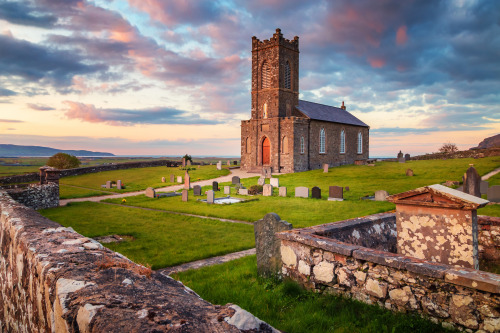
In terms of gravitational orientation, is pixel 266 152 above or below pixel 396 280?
above

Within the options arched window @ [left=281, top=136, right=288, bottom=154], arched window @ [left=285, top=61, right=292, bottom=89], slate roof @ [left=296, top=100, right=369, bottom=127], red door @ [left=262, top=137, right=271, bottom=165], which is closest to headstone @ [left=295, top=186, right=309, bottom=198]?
arched window @ [left=281, top=136, right=288, bottom=154]

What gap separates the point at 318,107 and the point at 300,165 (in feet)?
43.4

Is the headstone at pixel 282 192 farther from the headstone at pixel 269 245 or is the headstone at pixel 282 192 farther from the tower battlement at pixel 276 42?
the tower battlement at pixel 276 42

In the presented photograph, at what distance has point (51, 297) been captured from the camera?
2.31 m

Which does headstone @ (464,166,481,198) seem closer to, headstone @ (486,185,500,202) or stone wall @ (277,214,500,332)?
headstone @ (486,185,500,202)

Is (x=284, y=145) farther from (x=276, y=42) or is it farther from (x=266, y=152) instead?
(x=276, y=42)

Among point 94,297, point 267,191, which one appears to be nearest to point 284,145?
point 267,191

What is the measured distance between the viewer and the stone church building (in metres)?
37.8

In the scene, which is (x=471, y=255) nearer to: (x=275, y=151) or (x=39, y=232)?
(x=39, y=232)

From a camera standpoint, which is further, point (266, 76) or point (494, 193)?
point (266, 76)

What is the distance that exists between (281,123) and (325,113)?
10.9m

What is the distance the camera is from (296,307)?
4.79 metres

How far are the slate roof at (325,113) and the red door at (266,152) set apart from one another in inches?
248

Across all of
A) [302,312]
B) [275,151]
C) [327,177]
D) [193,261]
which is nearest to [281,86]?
[275,151]
